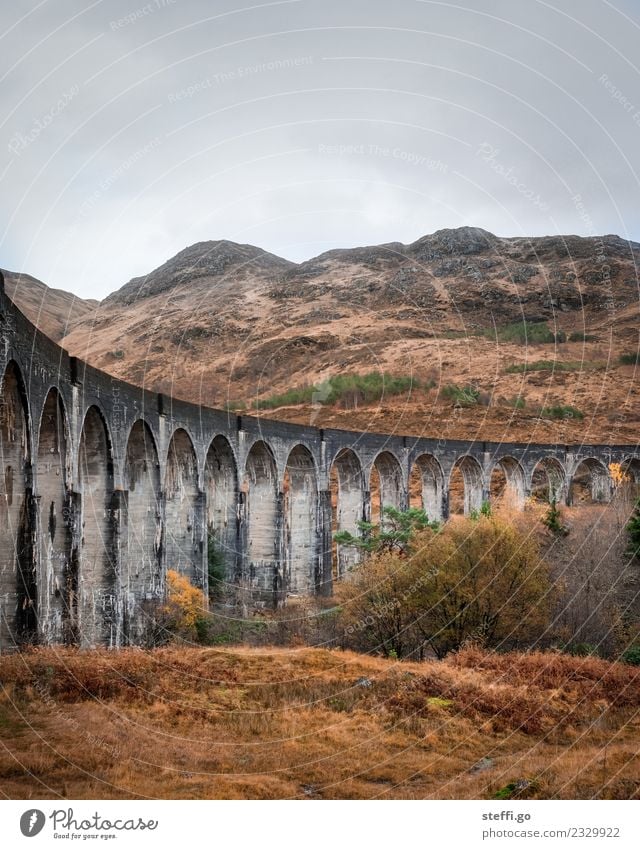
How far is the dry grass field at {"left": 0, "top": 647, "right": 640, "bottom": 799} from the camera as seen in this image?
35.9 ft

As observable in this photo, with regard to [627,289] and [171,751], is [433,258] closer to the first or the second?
[627,289]

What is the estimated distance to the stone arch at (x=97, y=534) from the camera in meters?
21.0

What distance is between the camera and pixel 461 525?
26688 millimetres

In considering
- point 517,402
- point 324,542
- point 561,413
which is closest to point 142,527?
point 324,542

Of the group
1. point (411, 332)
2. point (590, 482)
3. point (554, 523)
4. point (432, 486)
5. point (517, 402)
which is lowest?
point (554, 523)

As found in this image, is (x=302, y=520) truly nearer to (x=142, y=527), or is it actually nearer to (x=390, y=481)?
(x=390, y=481)

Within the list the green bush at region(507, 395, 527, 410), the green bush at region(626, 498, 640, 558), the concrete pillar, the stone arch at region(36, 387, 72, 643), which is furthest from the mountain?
the stone arch at region(36, 387, 72, 643)

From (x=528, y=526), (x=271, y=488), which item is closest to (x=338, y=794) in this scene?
(x=271, y=488)

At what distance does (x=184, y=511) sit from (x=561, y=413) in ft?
161

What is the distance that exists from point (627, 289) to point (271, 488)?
3221 inches

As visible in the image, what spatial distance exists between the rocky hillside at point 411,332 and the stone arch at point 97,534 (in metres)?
46.3

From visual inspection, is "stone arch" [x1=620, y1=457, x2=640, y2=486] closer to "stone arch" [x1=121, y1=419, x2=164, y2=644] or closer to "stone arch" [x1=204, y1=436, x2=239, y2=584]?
"stone arch" [x1=204, y1=436, x2=239, y2=584]

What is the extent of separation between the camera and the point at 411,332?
93.6 m

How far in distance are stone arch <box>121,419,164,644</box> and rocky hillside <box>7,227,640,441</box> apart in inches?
1690
